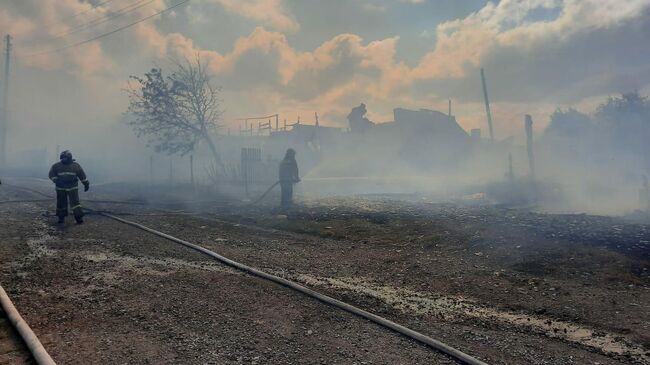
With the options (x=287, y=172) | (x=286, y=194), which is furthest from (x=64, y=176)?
(x=286, y=194)

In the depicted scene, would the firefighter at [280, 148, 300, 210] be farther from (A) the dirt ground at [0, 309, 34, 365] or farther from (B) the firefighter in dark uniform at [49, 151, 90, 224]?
(A) the dirt ground at [0, 309, 34, 365]

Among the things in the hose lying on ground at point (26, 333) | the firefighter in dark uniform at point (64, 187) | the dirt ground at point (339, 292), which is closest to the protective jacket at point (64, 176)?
the firefighter in dark uniform at point (64, 187)

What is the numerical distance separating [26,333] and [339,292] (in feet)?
10.9

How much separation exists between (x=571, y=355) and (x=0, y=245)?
28.6 ft

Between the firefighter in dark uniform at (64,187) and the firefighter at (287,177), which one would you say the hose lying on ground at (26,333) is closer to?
the firefighter in dark uniform at (64,187)

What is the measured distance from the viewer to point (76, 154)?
192ft

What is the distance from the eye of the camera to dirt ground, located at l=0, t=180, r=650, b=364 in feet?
11.9

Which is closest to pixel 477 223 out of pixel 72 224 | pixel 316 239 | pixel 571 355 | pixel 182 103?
pixel 316 239

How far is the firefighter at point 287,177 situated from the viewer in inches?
525

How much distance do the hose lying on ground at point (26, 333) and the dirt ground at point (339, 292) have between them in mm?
144

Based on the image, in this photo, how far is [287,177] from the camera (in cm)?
1334

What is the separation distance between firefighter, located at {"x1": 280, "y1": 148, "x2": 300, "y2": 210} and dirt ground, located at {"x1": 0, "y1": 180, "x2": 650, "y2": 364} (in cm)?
387

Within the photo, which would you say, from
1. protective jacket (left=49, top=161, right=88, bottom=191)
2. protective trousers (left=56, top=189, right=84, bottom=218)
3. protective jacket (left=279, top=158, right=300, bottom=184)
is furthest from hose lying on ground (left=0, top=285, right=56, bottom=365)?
protective jacket (left=279, top=158, right=300, bottom=184)

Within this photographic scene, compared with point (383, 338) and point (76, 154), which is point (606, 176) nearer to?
point (383, 338)
